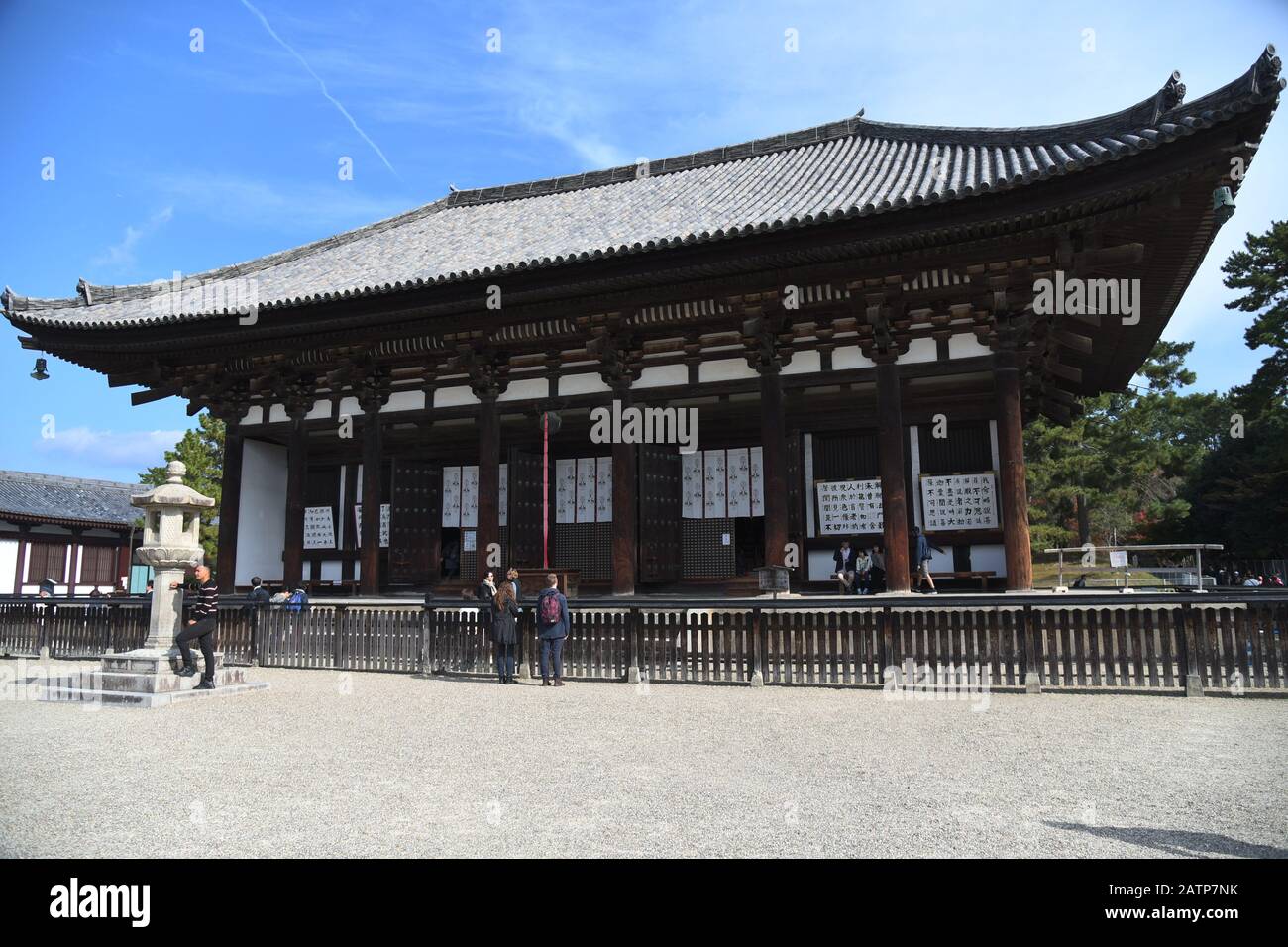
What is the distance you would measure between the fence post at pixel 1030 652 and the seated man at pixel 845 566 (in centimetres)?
415

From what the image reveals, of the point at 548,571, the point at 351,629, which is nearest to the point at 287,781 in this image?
the point at 351,629

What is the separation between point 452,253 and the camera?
52.4 feet

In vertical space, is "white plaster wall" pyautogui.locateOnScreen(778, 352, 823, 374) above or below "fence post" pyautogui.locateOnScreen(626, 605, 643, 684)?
above

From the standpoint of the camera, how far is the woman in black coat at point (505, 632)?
35.0 feet

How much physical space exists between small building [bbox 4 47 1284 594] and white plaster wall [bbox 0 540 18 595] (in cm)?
1853

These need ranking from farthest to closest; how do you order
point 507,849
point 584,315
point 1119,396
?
point 1119,396, point 584,315, point 507,849

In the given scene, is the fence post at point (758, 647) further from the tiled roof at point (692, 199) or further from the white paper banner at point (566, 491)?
the white paper banner at point (566, 491)

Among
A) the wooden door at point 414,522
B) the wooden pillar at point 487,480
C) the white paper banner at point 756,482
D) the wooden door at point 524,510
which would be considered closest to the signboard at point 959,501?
the white paper banner at point 756,482

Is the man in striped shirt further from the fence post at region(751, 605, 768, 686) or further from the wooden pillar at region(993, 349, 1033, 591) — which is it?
the wooden pillar at region(993, 349, 1033, 591)

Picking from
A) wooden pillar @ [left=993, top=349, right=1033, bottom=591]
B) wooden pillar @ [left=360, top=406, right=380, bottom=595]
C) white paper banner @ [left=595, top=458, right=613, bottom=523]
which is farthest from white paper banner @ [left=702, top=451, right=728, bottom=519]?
wooden pillar @ [left=360, top=406, right=380, bottom=595]

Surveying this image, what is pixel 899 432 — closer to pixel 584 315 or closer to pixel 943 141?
pixel 584 315

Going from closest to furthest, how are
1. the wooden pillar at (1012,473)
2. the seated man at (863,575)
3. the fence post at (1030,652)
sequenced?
the fence post at (1030,652) → the wooden pillar at (1012,473) → the seated man at (863,575)

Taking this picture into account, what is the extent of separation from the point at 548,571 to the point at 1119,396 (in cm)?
3223

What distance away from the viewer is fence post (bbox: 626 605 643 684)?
10.4 m
